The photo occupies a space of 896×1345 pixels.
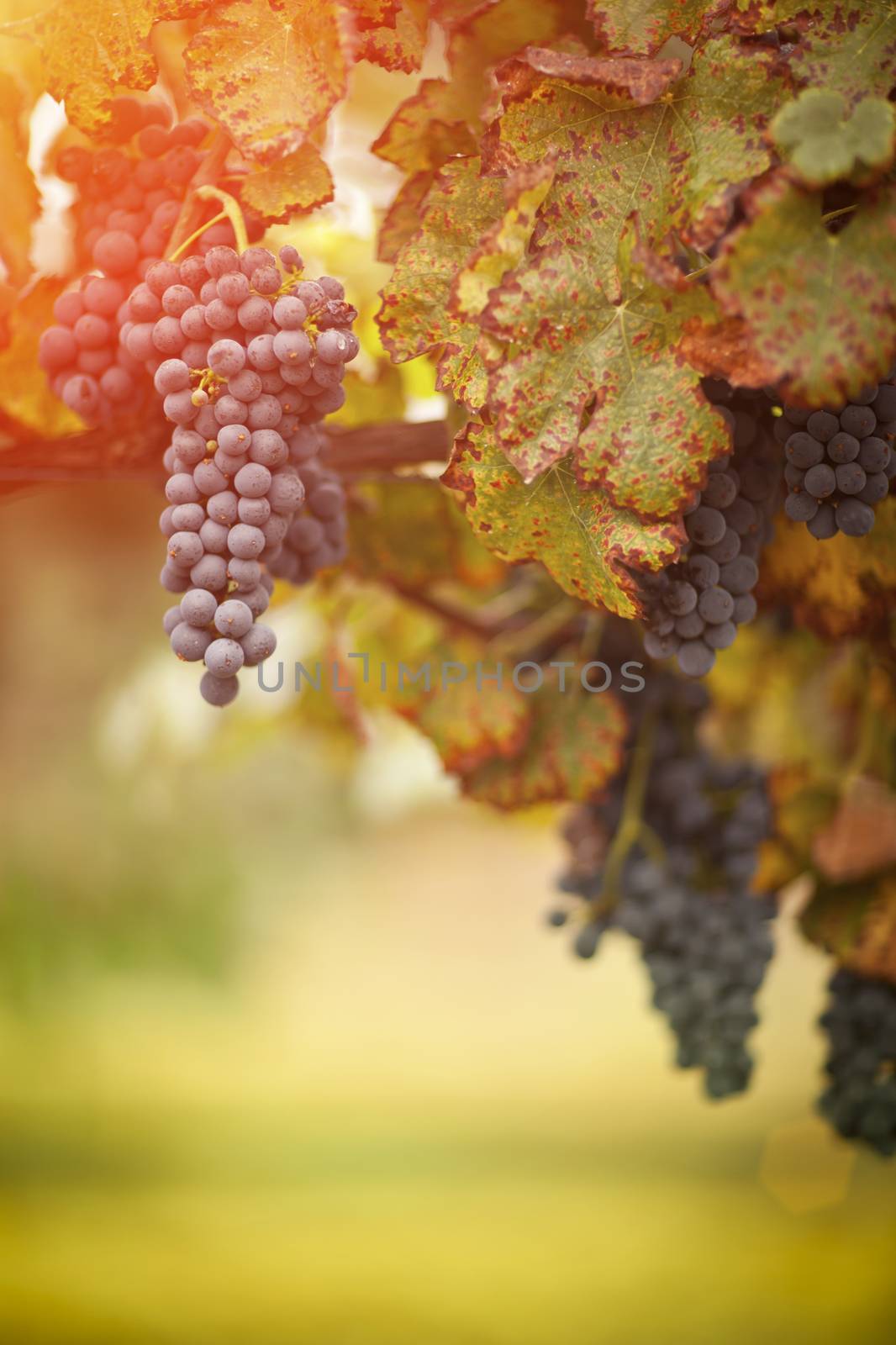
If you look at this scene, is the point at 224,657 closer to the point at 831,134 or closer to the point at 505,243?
the point at 505,243

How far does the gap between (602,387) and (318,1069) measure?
7.15ft

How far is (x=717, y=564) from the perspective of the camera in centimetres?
59

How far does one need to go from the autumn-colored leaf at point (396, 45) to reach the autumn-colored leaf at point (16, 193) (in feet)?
0.84

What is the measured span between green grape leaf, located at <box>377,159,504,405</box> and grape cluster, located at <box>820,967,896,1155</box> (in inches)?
32.6

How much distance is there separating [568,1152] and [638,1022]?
364 mm

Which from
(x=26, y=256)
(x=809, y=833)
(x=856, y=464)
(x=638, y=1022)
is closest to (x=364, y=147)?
(x=26, y=256)

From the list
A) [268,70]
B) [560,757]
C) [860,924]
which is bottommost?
[860,924]

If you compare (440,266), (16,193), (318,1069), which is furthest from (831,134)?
(318,1069)

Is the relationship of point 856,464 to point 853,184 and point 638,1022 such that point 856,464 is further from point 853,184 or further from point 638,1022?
point 638,1022

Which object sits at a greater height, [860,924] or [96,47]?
[96,47]

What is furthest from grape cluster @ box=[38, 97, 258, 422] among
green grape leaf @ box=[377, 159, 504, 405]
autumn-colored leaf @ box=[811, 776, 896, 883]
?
autumn-colored leaf @ box=[811, 776, 896, 883]

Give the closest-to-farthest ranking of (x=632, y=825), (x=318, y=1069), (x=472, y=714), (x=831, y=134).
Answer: (x=831, y=134)
(x=472, y=714)
(x=632, y=825)
(x=318, y=1069)

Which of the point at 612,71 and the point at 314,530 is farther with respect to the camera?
the point at 314,530

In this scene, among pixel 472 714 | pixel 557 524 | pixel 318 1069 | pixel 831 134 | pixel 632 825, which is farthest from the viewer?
pixel 318 1069
